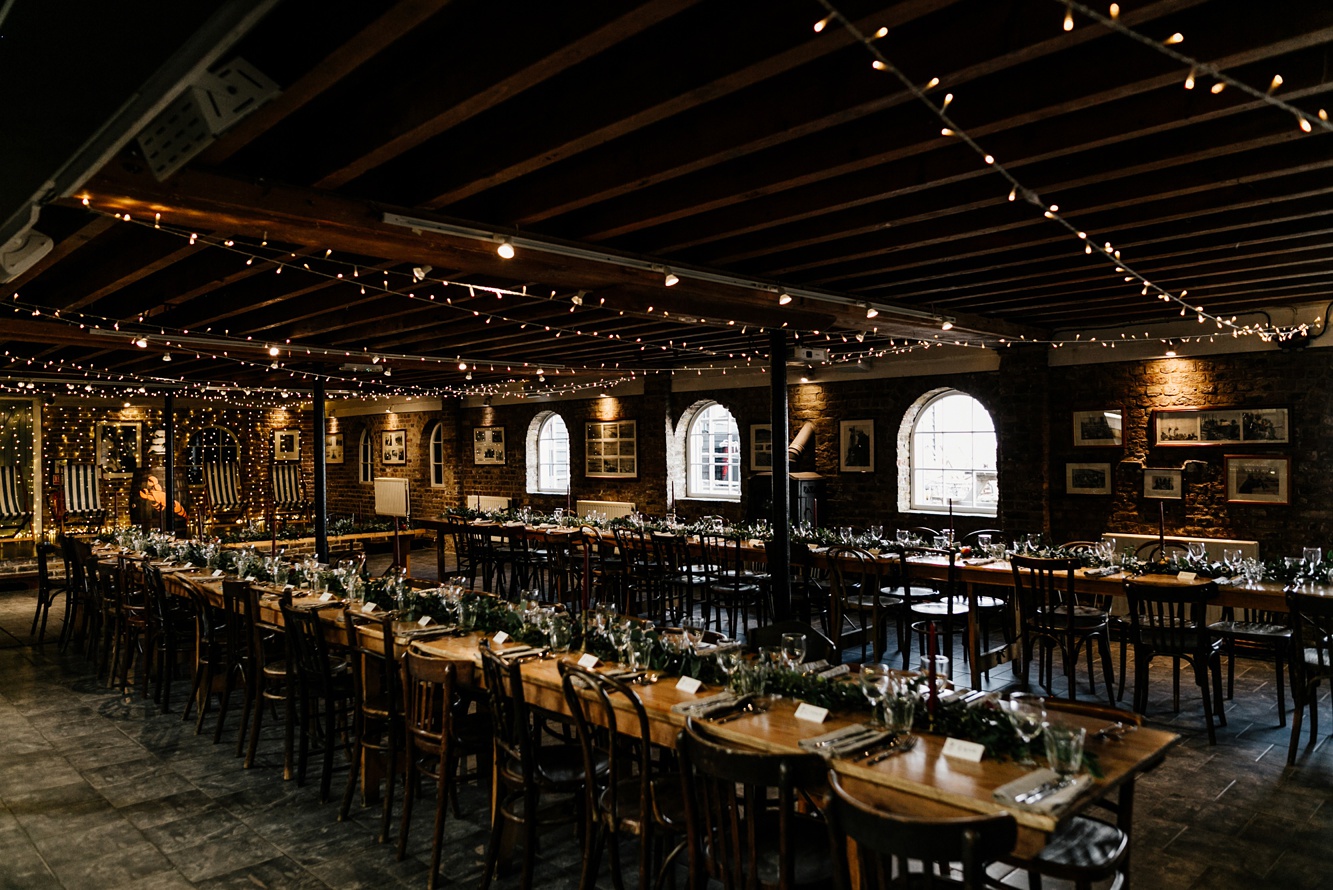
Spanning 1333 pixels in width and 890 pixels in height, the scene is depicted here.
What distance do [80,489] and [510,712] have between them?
606 inches

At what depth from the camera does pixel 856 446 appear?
1122cm

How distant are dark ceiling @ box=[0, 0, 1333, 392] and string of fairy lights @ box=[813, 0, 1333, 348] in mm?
39

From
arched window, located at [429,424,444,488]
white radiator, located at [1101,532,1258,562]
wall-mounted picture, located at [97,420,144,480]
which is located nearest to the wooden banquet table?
white radiator, located at [1101,532,1258,562]

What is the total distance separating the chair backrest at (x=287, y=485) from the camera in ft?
59.9

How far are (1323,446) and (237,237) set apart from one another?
9231mm

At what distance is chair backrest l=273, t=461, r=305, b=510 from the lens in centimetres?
1827

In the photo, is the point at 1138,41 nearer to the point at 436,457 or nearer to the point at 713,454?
the point at 713,454

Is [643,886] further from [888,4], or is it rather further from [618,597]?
[618,597]

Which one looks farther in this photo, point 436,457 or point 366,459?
point 366,459

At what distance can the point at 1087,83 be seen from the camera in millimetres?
3164

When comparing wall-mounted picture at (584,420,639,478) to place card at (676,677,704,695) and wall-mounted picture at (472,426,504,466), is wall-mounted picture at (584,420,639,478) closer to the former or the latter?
wall-mounted picture at (472,426,504,466)

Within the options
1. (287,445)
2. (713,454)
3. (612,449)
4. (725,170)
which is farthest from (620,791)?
(287,445)

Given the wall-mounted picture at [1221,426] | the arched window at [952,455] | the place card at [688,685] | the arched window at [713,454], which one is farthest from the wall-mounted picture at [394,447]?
the place card at [688,685]

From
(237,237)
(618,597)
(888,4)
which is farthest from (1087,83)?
(618,597)
